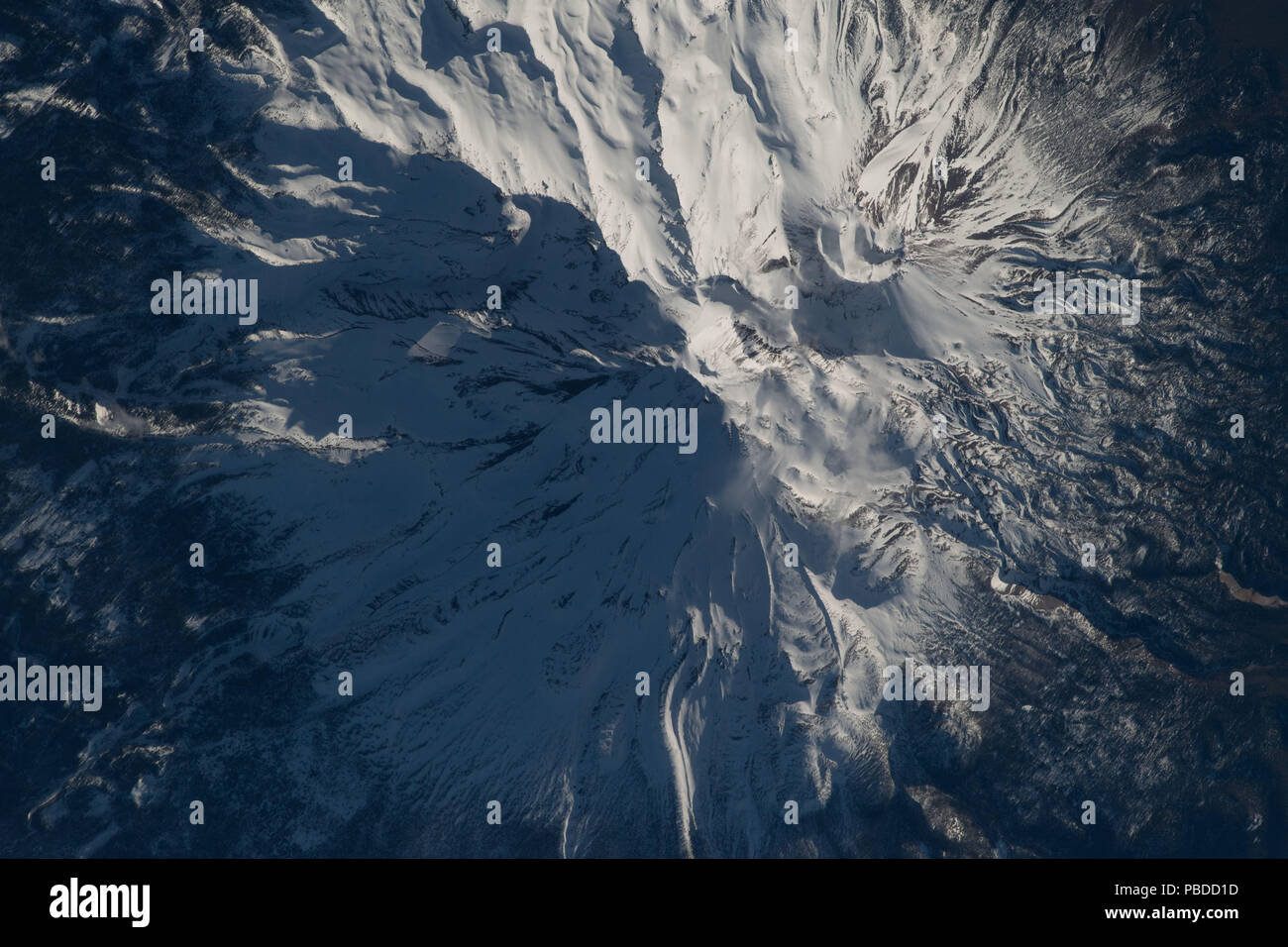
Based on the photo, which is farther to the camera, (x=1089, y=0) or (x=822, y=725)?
(x=1089, y=0)

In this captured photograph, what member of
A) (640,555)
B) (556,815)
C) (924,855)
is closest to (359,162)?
(640,555)

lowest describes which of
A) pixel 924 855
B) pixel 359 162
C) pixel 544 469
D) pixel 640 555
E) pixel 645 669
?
pixel 924 855

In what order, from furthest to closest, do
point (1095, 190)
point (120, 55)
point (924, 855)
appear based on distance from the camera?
1. point (1095, 190)
2. point (924, 855)
3. point (120, 55)

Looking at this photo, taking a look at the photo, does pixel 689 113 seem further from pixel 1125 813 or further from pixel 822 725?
pixel 1125 813

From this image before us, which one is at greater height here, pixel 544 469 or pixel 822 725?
pixel 544 469

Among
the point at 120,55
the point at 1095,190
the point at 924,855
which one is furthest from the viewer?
the point at 1095,190

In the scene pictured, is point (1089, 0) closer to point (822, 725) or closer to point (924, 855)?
point (822, 725)

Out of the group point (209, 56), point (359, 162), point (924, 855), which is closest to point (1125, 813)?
point (924, 855)
